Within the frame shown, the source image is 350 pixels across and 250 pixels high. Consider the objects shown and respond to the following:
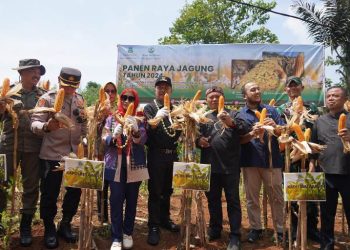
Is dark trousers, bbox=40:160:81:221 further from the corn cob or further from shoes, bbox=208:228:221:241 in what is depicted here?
the corn cob

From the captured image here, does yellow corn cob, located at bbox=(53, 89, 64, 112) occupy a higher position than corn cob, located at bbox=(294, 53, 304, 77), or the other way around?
corn cob, located at bbox=(294, 53, 304, 77)

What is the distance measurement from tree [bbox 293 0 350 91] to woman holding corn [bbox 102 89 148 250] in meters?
4.55

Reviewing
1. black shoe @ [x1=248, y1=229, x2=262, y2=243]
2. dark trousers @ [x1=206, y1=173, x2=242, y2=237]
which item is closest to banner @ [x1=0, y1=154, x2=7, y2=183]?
dark trousers @ [x1=206, y1=173, x2=242, y2=237]

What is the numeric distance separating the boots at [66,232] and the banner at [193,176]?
147 cm

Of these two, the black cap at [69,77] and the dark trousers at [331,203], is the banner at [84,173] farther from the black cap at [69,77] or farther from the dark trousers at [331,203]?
the dark trousers at [331,203]

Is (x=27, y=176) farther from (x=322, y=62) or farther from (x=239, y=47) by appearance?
(x=322, y=62)

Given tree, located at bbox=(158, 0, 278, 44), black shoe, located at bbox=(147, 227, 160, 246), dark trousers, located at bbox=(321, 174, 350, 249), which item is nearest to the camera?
dark trousers, located at bbox=(321, 174, 350, 249)

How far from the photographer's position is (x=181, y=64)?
9820mm

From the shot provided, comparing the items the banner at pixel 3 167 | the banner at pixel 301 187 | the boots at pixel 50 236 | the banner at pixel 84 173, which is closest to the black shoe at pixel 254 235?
the banner at pixel 301 187

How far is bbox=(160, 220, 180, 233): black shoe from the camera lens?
461 centimetres

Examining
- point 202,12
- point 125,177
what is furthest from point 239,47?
point 202,12

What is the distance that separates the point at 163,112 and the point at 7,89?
1.56 m

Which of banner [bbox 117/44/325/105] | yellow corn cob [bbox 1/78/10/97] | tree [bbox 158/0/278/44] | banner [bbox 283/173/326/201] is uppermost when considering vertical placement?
tree [bbox 158/0/278/44]

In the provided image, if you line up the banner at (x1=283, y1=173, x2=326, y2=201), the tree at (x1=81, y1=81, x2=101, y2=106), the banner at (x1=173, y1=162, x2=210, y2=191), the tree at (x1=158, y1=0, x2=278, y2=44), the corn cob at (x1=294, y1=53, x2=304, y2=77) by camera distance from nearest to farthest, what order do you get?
the banner at (x1=283, y1=173, x2=326, y2=201) → the banner at (x1=173, y1=162, x2=210, y2=191) → the tree at (x1=81, y1=81, x2=101, y2=106) → the corn cob at (x1=294, y1=53, x2=304, y2=77) → the tree at (x1=158, y1=0, x2=278, y2=44)
